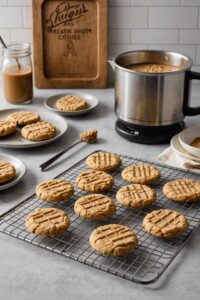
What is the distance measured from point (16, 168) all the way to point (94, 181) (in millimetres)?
256

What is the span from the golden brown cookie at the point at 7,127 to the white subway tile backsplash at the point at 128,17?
72cm

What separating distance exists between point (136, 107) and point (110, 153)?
19 cm

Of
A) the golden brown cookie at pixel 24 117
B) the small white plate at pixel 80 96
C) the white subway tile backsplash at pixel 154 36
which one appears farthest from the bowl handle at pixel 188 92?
the white subway tile backsplash at pixel 154 36

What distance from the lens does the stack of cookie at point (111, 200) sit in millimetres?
1188

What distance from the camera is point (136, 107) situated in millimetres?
1696

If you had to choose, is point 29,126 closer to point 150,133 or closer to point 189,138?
point 150,133

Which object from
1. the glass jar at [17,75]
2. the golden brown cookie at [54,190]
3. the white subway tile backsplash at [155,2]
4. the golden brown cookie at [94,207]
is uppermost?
the white subway tile backsplash at [155,2]

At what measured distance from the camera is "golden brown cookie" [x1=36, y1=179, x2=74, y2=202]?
1.35 meters

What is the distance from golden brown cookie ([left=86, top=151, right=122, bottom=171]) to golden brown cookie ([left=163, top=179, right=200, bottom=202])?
18 cm

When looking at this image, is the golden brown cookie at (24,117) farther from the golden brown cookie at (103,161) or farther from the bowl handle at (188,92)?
the bowl handle at (188,92)

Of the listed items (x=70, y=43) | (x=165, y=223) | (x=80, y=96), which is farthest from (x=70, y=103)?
(x=165, y=223)

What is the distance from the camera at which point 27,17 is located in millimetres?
2258

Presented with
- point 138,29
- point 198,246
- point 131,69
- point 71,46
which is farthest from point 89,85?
point 198,246

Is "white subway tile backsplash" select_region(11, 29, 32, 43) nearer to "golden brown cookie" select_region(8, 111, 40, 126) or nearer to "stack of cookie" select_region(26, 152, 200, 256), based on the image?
"golden brown cookie" select_region(8, 111, 40, 126)
